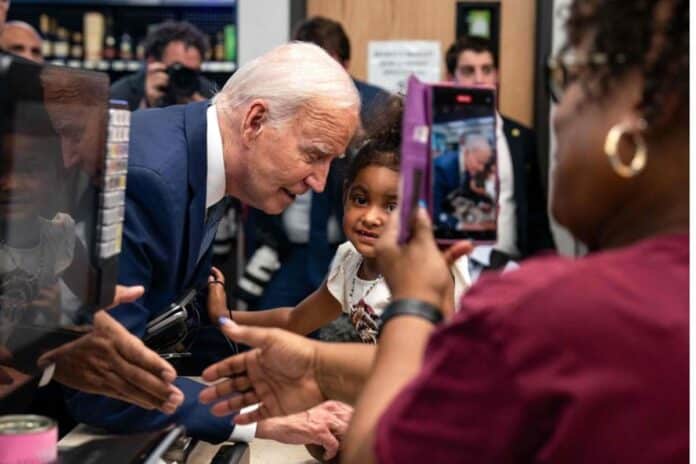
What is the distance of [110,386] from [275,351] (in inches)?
16.9

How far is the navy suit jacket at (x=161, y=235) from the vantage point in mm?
1867

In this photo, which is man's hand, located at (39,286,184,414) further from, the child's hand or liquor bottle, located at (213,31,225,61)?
liquor bottle, located at (213,31,225,61)

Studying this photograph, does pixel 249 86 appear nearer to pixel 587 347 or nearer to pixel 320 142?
pixel 320 142

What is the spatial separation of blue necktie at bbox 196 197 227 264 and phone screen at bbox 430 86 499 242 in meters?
0.97

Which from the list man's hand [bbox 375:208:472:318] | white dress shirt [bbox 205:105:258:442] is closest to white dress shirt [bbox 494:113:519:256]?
white dress shirt [bbox 205:105:258:442]

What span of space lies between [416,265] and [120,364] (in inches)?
27.8

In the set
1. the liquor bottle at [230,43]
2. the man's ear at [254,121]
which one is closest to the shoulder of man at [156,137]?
the man's ear at [254,121]

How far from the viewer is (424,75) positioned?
502 cm

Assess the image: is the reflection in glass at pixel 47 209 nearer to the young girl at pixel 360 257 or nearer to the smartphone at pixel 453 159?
the smartphone at pixel 453 159

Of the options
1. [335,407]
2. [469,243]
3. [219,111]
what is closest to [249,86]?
[219,111]

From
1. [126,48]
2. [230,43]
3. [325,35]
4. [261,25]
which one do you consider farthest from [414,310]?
[126,48]

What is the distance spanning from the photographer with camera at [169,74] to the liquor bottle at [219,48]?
3.42 ft

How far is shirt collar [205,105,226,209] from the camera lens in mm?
2188

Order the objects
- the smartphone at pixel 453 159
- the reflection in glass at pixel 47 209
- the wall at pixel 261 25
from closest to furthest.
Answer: the smartphone at pixel 453 159, the reflection in glass at pixel 47 209, the wall at pixel 261 25
